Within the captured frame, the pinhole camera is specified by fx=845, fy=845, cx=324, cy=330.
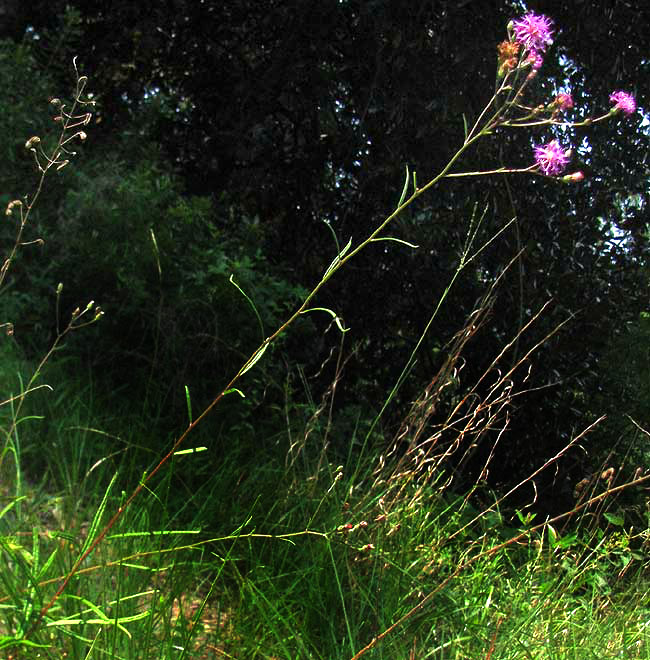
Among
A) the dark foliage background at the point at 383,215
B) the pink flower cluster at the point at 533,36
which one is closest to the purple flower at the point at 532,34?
the pink flower cluster at the point at 533,36

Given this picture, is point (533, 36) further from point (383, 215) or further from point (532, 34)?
point (383, 215)

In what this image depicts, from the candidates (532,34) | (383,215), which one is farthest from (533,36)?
(383,215)

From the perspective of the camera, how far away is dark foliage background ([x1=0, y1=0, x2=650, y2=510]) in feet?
13.1

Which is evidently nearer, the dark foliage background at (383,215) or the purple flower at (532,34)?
the purple flower at (532,34)

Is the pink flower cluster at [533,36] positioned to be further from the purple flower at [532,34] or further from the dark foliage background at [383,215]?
the dark foliage background at [383,215]

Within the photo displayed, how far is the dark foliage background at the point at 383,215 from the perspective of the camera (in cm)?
400

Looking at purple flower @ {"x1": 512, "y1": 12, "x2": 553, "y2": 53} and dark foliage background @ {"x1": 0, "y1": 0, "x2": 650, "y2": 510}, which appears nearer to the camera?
purple flower @ {"x1": 512, "y1": 12, "x2": 553, "y2": 53}

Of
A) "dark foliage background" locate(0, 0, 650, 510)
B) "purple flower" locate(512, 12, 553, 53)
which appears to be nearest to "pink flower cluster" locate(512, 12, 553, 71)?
"purple flower" locate(512, 12, 553, 53)

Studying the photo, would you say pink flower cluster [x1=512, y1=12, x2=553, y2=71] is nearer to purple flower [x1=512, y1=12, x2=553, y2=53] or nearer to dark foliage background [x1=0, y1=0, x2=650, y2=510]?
purple flower [x1=512, y1=12, x2=553, y2=53]

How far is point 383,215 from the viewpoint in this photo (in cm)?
444

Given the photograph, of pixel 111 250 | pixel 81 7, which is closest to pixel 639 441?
pixel 111 250

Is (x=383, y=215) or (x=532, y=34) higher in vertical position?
(x=532, y=34)

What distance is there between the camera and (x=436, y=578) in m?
2.58

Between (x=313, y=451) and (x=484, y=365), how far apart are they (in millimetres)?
1196
